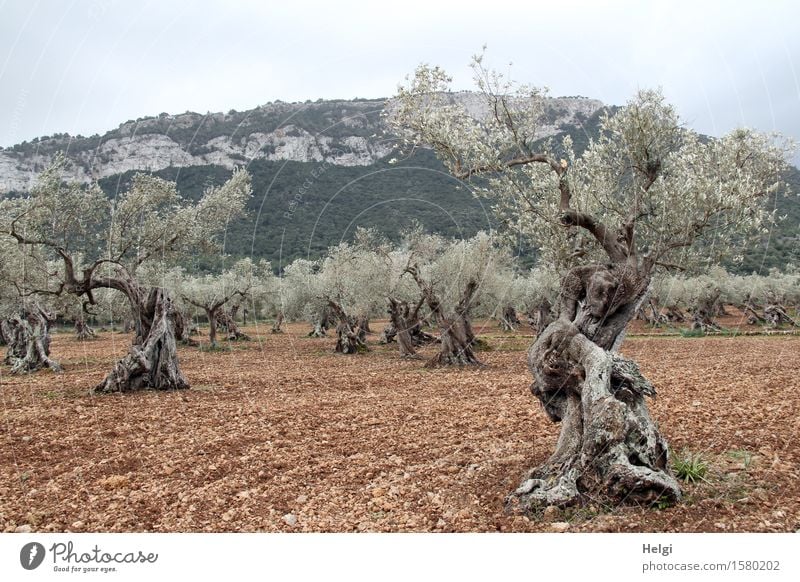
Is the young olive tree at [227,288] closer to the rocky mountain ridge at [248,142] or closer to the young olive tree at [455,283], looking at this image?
the rocky mountain ridge at [248,142]

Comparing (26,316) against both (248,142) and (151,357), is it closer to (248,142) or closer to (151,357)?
(151,357)

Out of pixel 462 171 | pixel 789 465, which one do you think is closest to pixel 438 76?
pixel 462 171

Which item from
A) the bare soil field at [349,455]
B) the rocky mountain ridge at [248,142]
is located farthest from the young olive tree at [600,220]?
the rocky mountain ridge at [248,142]

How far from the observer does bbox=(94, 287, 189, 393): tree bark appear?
60.8 ft

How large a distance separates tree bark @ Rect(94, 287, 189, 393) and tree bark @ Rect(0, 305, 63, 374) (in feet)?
23.9

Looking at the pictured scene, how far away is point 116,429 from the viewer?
1291cm

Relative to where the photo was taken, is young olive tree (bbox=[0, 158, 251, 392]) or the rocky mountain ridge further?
the rocky mountain ridge

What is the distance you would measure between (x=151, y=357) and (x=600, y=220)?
15285 millimetres

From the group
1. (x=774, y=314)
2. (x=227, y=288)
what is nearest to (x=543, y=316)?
(x=774, y=314)

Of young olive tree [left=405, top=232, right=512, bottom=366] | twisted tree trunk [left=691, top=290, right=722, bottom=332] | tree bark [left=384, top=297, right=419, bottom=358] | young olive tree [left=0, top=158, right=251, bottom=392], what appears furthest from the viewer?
twisted tree trunk [left=691, top=290, right=722, bottom=332]

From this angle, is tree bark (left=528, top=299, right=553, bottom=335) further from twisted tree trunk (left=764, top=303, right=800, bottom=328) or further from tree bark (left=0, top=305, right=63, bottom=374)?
tree bark (left=0, top=305, right=63, bottom=374)

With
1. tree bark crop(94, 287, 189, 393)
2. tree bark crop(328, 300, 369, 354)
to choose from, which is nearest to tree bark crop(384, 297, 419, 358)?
tree bark crop(328, 300, 369, 354)

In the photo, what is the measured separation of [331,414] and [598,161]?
359 inches

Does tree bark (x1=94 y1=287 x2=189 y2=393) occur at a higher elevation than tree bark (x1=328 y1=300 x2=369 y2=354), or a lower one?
higher
